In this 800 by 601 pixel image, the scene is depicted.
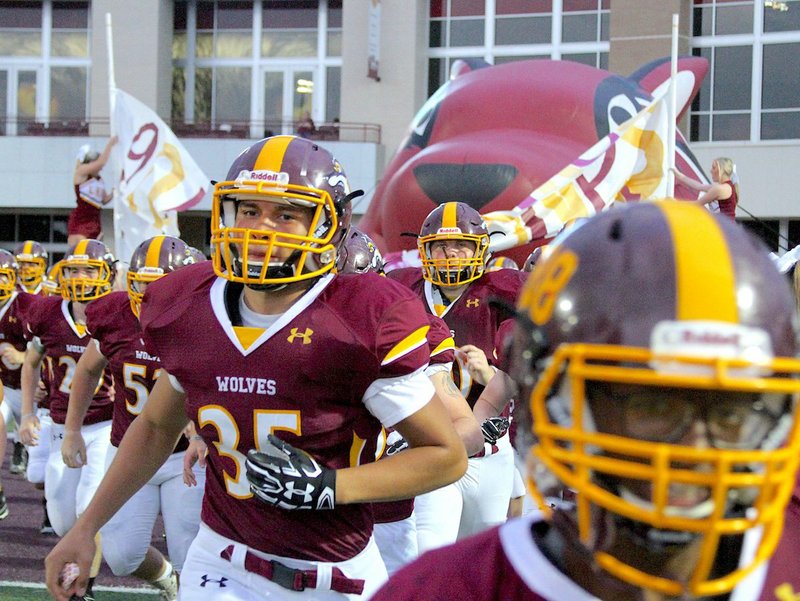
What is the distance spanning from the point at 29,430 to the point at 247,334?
4853 millimetres

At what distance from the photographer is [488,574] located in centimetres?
171

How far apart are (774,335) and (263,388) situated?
1.82 meters

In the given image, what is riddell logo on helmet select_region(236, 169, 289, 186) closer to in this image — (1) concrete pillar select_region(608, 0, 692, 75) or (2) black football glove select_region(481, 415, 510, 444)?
(2) black football glove select_region(481, 415, 510, 444)

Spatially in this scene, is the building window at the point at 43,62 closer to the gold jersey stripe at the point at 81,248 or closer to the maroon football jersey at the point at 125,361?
the gold jersey stripe at the point at 81,248

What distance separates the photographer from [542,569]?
1680 mm

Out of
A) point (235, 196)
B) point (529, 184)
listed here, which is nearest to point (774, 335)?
point (235, 196)

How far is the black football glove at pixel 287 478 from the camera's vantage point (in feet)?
9.68

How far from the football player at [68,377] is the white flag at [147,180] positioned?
10.4 feet

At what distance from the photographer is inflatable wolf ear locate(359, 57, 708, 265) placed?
11109 millimetres

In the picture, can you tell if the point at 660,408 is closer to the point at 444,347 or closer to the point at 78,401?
the point at 444,347

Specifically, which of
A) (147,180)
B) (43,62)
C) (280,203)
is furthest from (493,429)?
(43,62)

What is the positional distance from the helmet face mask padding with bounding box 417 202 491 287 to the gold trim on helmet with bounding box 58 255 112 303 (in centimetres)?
207

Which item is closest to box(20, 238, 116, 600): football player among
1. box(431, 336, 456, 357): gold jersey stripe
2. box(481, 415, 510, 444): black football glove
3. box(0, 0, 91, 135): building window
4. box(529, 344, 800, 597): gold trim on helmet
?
box(481, 415, 510, 444): black football glove

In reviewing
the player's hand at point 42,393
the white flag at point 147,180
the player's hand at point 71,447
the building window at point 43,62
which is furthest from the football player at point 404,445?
the building window at point 43,62
